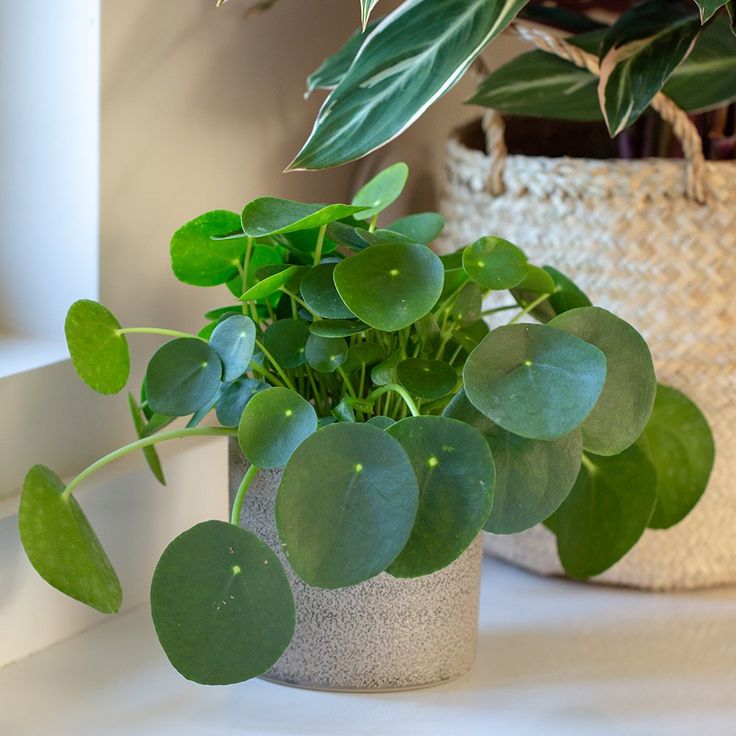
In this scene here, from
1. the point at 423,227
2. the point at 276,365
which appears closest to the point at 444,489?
the point at 276,365

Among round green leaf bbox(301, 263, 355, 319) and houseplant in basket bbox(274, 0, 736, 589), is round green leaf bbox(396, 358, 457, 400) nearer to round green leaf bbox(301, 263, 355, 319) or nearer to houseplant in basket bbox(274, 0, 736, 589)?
round green leaf bbox(301, 263, 355, 319)

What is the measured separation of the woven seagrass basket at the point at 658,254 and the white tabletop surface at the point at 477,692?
3.1 inches

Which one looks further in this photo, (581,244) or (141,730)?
(581,244)

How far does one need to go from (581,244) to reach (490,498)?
1.35 feet

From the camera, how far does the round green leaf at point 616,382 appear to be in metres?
0.61

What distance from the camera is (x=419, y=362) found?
65cm

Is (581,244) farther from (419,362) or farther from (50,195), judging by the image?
(50,195)

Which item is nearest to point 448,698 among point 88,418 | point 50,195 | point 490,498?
point 490,498

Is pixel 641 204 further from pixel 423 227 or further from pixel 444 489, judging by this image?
pixel 444 489

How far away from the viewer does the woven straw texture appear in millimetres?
897

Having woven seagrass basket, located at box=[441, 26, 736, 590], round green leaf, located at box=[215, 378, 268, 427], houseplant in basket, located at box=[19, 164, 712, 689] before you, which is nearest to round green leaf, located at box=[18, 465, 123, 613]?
houseplant in basket, located at box=[19, 164, 712, 689]

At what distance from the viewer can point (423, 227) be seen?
0.78 meters

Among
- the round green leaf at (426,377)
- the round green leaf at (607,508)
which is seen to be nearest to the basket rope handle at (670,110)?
the round green leaf at (607,508)

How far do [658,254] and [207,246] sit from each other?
394 mm
